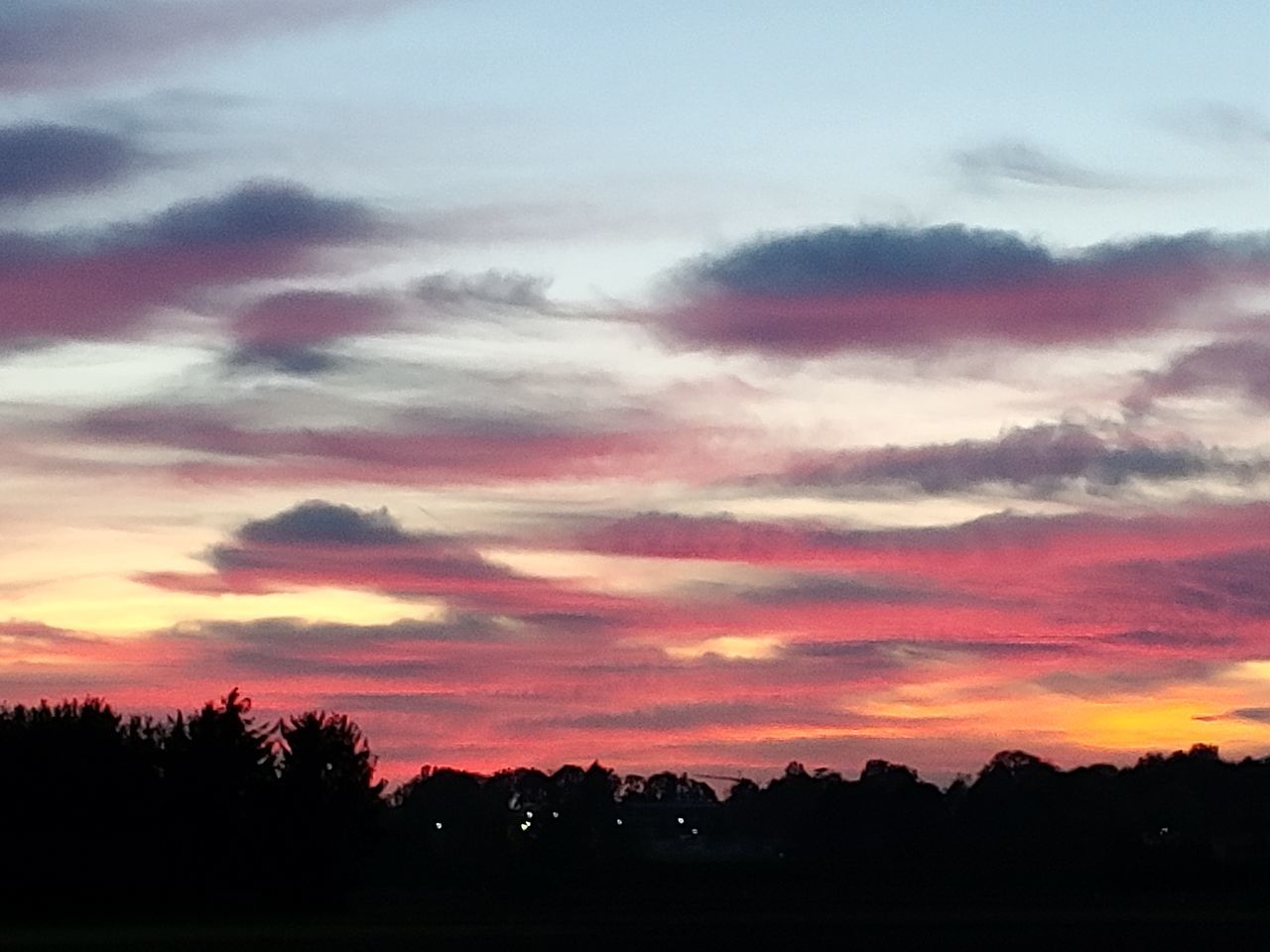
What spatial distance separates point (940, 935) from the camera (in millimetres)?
72188

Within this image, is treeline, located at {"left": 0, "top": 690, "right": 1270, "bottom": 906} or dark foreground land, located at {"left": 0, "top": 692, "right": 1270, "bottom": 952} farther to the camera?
treeline, located at {"left": 0, "top": 690, "right": 1270, "bottom": 906}

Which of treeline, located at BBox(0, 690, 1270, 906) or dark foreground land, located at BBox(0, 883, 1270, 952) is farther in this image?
treeline, located at BBox(0, 690, 1270, 906)

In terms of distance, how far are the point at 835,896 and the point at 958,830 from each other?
5826 centimetres

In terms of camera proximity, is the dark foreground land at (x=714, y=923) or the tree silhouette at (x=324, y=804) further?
the tree silhouette at (x=324, y=804)

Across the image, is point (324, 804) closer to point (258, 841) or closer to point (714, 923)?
point (258, 841)

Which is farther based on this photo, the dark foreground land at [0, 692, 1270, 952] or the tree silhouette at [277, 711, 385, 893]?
the tree silhouette at [277, 711, 385, 893]

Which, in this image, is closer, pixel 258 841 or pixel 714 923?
pixel 714 923

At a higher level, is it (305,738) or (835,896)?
(305,738)

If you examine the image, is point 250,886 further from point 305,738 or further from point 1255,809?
point 1255,809

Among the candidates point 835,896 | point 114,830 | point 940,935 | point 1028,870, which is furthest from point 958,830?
point 940,935

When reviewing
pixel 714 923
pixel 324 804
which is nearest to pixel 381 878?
pixel 324 804

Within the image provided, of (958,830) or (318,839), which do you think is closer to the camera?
(318,839)

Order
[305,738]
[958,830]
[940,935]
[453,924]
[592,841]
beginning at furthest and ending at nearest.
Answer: [958,830] < [592,841] < [305,738] < [453,924] < [940,935]

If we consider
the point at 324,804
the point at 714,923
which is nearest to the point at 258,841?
the point at 324,804
